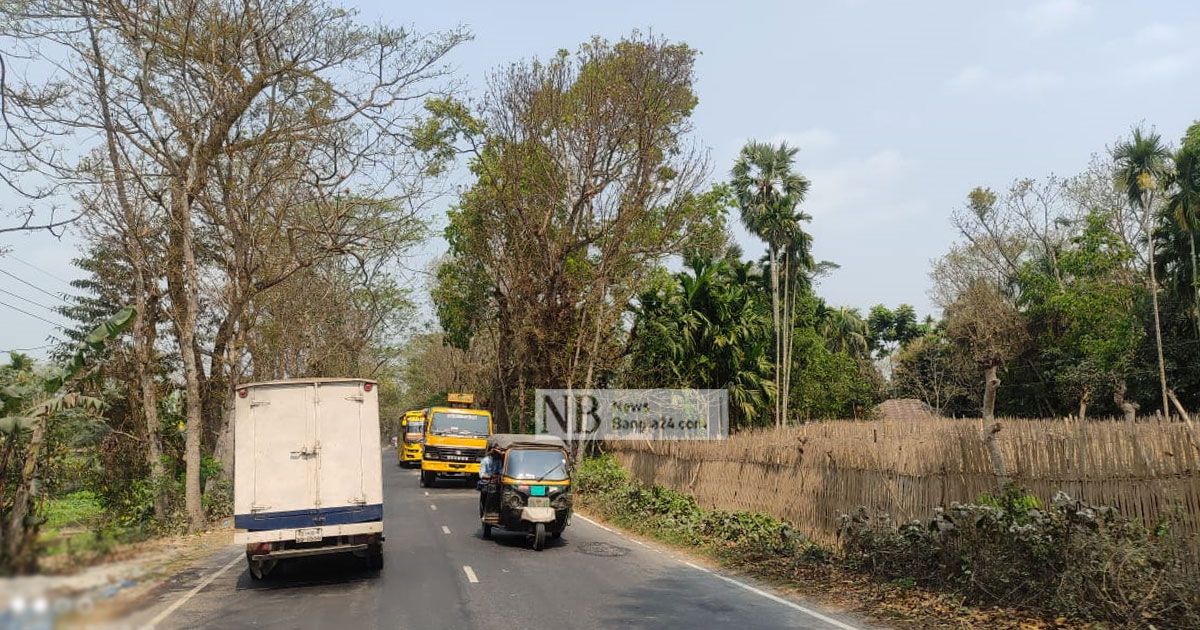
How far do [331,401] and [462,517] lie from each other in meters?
10.4

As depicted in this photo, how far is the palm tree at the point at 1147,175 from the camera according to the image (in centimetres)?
3569

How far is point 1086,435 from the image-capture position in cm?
1053

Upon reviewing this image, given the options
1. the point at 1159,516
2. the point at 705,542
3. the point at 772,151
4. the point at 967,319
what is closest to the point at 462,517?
the point at 705,542

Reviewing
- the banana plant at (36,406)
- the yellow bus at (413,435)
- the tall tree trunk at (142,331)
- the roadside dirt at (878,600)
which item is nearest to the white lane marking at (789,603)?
the roadside dirt at (878,600)

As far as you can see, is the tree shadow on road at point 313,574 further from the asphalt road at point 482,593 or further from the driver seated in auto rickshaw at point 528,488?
the driver seated in auto rickshaw at point 528,488

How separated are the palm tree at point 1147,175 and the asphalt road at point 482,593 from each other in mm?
Answer: 29389

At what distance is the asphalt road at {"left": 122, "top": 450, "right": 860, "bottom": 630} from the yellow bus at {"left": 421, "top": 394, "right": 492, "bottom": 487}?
50.8 ft

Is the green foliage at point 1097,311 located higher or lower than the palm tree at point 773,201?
lower

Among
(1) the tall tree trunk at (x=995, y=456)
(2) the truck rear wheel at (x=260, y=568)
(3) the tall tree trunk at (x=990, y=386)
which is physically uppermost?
(3) the tall tree trunk at (x=990, y=386)

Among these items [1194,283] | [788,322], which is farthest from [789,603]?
[788,322]

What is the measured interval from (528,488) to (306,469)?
17.3 ft

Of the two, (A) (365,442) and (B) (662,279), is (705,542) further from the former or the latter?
(B) (662,279)

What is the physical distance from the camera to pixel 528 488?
1672 centimetres

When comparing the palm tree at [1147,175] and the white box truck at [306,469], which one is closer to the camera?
the white box truck at [306,469]
